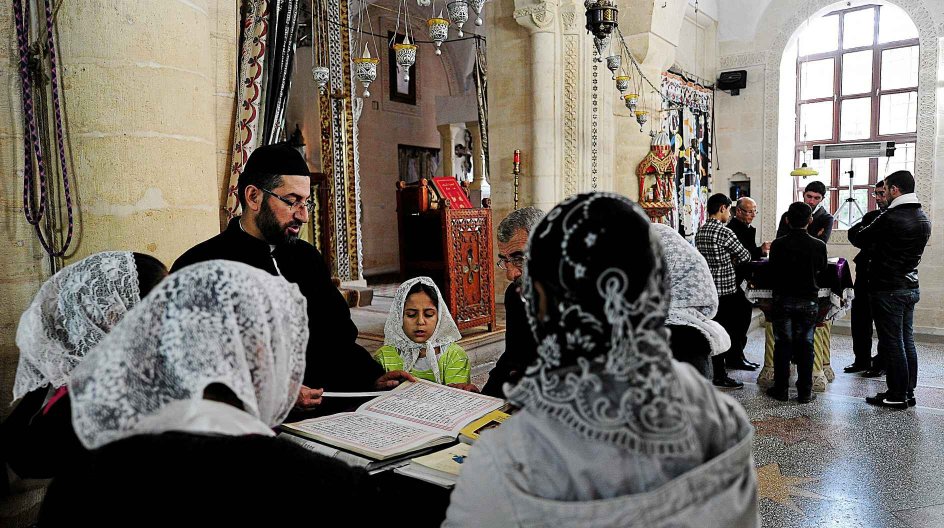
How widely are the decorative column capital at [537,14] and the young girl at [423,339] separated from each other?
181 inches

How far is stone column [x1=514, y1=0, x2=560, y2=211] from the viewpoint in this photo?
6676 mm

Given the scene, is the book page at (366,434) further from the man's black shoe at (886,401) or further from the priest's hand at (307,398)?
the man's black shoe at (886,401)

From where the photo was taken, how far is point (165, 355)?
105 centimetres

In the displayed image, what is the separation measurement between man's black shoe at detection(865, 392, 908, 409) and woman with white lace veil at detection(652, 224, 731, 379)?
3.38 metres

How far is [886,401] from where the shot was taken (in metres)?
4.84

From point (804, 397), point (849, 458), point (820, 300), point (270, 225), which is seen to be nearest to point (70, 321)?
point (270, 225)

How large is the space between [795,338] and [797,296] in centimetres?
35

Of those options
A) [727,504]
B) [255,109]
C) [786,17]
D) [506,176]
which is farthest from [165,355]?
[786,17]

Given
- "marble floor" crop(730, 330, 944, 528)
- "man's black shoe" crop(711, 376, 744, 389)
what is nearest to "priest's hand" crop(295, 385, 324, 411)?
"marble floor" crop(730, 330, 944, 528)

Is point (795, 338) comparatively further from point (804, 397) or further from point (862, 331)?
point (862, 331)

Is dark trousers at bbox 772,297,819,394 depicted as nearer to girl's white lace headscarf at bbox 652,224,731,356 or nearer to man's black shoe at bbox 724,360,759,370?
man's black shoe at bbox 724,360,759,370

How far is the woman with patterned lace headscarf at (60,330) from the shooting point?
1631 millimetres

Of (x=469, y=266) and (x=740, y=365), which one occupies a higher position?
(x=469, y=266)

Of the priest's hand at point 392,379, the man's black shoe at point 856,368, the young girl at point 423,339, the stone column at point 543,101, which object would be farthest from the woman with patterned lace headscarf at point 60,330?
the man's black shoe at point 856,368
